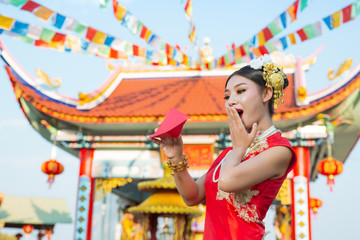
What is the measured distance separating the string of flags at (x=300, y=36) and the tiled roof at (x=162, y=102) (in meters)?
1.15

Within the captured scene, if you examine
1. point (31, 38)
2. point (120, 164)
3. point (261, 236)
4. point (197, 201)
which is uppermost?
point (31, 38)

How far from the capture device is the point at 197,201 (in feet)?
5.63

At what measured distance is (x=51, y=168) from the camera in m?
7.09

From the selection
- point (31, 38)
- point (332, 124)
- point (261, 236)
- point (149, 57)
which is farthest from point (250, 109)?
point (332, 124)

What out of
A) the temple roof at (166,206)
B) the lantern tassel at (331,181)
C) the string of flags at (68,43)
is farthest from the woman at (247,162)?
the lantern tassel at (331,181)

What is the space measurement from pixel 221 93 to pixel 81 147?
2.90 m

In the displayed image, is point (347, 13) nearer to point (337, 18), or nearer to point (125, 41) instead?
point (337, 18)

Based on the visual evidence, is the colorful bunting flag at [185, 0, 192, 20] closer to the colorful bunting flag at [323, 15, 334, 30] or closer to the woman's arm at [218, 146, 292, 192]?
the colorful bunting flag at [323, 15, 334, 30]

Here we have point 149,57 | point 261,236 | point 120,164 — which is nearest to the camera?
point 261,236

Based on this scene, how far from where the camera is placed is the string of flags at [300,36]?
186 inches

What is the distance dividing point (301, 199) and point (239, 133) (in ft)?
19.3

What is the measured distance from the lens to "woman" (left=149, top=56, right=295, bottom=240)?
1.34 meters

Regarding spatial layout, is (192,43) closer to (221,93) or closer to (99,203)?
(221,93)

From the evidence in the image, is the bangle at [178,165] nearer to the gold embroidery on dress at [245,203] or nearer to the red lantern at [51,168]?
the gold embroidery on dress at [245,203]
